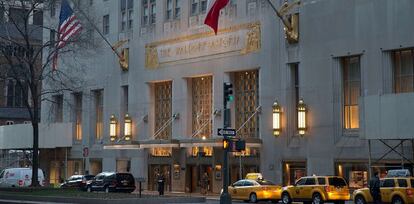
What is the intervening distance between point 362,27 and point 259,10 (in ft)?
30.3

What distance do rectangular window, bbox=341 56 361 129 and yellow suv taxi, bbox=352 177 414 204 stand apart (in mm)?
9516

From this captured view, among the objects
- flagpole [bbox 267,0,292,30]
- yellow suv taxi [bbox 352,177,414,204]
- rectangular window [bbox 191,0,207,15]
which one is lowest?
yellow suv taxi [bbox 352,177,414,204]

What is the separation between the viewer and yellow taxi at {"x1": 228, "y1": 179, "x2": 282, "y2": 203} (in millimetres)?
41969

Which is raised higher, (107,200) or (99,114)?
(99,114)

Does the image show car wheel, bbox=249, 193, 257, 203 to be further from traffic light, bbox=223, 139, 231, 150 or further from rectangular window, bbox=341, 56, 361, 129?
traffic light, bbox=223, 139, 231, 150

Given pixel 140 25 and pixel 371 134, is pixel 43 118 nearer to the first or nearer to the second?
pixel 140 25

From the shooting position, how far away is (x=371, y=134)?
38781 millimetres

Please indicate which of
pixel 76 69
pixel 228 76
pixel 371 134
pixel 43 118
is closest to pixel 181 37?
pixel 228 76

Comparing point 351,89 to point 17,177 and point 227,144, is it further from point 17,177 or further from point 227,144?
point 17,177

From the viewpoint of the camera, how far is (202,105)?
5562cm

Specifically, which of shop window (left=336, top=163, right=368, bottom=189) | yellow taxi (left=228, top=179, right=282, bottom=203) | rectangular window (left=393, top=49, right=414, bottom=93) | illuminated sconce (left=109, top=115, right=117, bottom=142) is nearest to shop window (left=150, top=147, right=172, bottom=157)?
illuminated sconce (left=109, top=115, right=117, bottom=142)

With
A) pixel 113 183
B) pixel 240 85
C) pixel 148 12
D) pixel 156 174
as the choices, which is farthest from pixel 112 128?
pixel 240 85

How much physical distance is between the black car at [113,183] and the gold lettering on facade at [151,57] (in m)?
11.4

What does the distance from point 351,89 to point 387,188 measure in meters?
11.4
